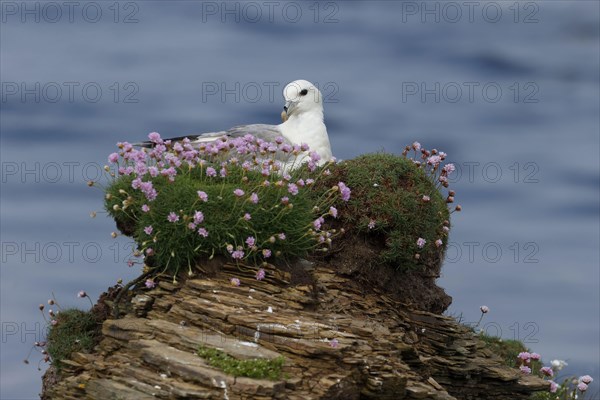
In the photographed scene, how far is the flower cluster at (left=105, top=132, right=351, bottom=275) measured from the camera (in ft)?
39.0

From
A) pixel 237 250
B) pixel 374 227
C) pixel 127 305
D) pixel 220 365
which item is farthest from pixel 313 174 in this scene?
pixel 220 365

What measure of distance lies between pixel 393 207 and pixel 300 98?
3565 mm

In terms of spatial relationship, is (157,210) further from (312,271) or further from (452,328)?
(452,328)

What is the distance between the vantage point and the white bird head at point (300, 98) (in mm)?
15875

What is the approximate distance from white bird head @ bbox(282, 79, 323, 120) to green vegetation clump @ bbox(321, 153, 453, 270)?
7.12ft

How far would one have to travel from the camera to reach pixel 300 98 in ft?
52.2

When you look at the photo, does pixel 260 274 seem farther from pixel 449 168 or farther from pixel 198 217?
pixel 449 168

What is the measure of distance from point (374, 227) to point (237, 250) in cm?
260

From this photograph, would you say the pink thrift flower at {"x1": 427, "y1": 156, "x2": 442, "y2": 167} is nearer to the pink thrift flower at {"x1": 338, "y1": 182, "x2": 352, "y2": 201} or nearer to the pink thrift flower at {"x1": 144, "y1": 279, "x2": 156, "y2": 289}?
the pink thrift flower at {"x1": 338, "y1": 182, "x2": 352, "y2": 201}

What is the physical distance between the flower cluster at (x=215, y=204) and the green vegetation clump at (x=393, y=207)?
38cm

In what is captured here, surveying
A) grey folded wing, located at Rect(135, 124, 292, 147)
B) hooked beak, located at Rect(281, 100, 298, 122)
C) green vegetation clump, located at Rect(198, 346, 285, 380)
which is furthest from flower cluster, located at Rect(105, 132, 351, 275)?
hooked beak, located at Rect(281, 100, 298, 122)

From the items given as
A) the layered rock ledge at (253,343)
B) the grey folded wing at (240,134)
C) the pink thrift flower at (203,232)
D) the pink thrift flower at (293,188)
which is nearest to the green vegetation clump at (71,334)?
the layered rock ledge at (253,343)

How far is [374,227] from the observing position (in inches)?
525

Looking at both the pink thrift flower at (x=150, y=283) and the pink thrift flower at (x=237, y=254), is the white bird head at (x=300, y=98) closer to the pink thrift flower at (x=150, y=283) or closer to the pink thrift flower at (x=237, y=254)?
the pink thrift flower at (x=237, y=254)
